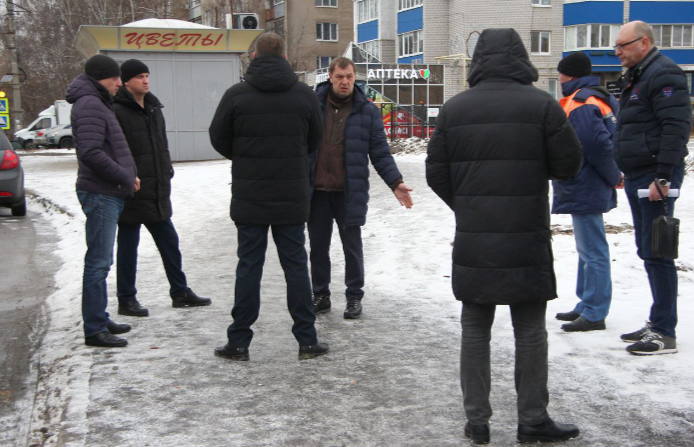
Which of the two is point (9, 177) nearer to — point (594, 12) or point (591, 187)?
point (591, 187)

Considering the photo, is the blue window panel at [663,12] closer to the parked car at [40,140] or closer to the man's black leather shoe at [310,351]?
the parked car at [40,140]

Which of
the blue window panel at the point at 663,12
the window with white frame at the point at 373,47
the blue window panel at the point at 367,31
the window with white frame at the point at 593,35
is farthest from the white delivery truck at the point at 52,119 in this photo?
the blue window panel at the point at 663,12

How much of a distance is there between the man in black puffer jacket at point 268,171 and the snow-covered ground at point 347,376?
373 millimetres

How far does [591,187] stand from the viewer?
5.86m

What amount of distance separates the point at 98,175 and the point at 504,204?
3.14 meters

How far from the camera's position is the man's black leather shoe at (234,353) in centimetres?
527

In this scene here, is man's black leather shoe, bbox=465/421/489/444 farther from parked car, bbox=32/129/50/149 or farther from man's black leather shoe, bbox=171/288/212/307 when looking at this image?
parked car, bbox=32/129/50/149

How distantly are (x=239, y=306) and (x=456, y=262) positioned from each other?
6.16 feet

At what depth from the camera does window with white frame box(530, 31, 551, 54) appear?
52.1m

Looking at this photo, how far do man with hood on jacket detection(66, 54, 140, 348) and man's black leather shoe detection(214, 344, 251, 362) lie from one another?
0.78 meters

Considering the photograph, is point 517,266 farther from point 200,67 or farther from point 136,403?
point 200,67

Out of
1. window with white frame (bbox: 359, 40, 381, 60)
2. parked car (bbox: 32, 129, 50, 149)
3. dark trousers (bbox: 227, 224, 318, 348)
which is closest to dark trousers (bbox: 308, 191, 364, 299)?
dark trousers (bbox: 227, 224, 318, 348)

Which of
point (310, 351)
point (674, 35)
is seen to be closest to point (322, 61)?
point (674, 35)

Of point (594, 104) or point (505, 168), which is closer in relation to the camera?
point (505, 168)
